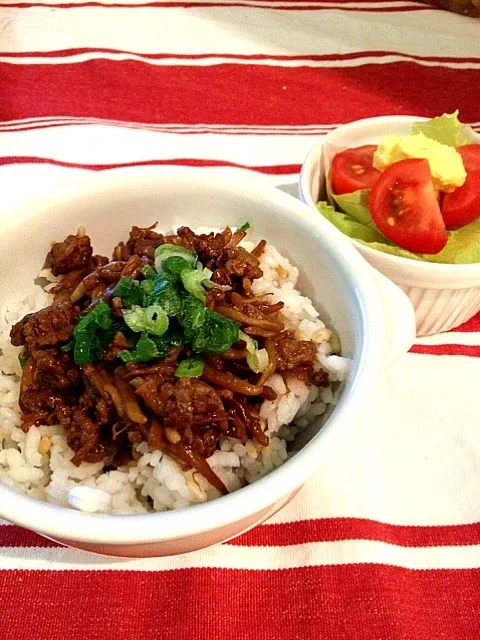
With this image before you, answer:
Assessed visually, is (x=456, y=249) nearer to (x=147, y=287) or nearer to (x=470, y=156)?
(x=470, y=156)

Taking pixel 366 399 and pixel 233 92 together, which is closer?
pixel 366 399

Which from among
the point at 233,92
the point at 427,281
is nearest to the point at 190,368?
the point at 427,281

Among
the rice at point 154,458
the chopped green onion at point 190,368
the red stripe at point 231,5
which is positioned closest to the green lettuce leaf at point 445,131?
the rice at point 154,458

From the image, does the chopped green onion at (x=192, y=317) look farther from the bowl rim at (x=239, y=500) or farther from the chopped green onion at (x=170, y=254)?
the bowl rim at (x=239, y=500)

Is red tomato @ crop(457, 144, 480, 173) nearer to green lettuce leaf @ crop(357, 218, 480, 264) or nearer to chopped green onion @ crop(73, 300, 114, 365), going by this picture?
green lettuce leaf @ crop(357, 218, 480, 264)

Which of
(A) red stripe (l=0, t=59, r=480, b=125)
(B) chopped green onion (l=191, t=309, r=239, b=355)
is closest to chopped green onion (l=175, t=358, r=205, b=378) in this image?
(B) chopped green onion (l=191, t=309, r=239, b=355)

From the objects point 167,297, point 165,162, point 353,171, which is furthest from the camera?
point 165,162

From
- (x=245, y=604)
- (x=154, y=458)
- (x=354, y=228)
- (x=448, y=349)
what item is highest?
(x=354, y=228)

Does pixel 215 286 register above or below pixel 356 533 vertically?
above

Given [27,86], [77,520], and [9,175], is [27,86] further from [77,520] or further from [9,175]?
[77,520]
